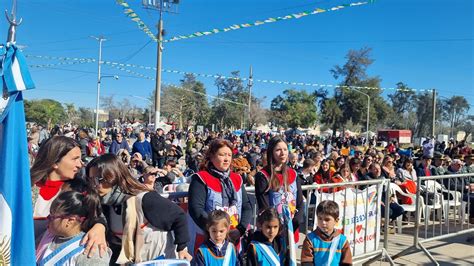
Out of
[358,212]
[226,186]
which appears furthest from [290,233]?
[358,212]

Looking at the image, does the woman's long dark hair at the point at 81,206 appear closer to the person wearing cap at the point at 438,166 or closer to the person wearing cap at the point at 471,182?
the person wearing cap at the point at 471,182

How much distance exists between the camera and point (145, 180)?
547 cm

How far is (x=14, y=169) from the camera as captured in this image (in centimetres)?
199

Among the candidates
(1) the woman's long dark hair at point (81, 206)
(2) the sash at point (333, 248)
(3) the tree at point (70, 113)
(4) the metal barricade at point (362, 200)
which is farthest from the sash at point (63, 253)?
(3) the tree at point (70, 113)

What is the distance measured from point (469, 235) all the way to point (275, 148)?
17.8 feet

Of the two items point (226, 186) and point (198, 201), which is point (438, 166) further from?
point (198, 201)

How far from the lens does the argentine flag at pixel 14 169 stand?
1.95 meters

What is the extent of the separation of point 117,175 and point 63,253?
0.59m

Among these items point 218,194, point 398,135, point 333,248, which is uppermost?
point 398,135

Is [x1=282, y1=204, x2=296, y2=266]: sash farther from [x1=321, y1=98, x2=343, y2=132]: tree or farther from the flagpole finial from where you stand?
[x1=321, y1=98, x2=343, y2=132]: tree

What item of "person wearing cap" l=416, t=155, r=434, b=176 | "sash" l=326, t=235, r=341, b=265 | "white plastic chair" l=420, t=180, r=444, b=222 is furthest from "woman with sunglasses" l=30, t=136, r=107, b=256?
"person wearing cap" l=416, t=155, r=434, b=176

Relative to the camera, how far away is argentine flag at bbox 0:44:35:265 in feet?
6.40

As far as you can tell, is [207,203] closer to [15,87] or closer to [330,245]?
[330,245]

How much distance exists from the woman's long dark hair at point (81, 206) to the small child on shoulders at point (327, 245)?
1898mm
